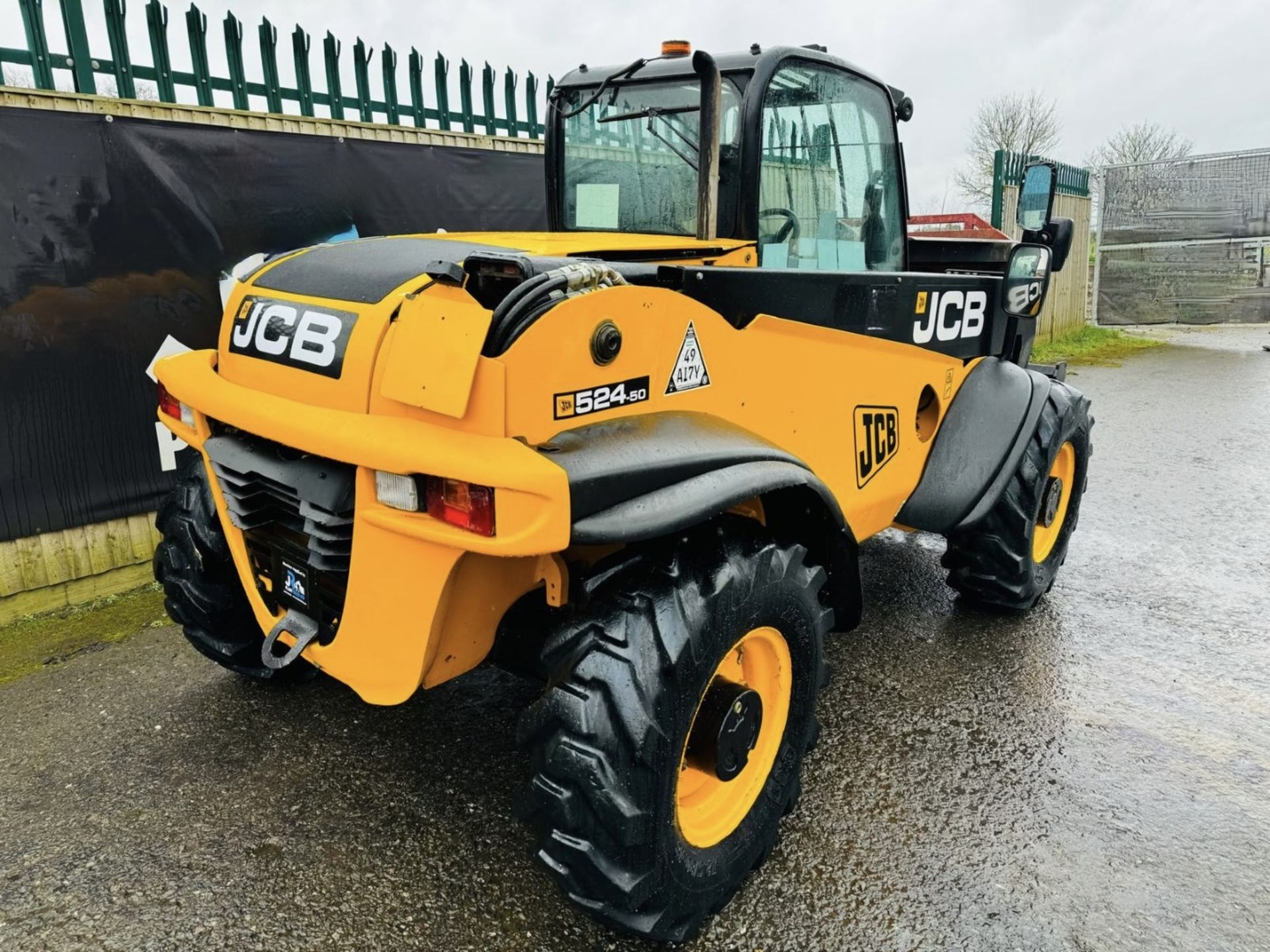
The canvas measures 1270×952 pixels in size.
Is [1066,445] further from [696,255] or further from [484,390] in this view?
[484,390]

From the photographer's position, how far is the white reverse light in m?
1.88

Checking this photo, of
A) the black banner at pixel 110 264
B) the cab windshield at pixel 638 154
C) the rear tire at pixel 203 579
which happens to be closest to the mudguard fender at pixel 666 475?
the cab windshield at pixel 638 154

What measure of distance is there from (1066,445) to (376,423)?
335 cm

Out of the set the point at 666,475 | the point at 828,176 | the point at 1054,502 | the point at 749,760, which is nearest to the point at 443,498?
the point at 666,475

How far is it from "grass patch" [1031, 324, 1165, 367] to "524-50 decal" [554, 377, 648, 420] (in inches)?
401

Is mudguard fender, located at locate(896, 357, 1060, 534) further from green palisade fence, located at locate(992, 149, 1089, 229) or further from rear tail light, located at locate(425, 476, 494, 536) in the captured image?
green palisade fence, located at locate(992, 149, 1089, 229)

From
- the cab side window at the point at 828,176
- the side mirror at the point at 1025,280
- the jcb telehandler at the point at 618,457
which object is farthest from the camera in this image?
the side mirror at the point at 1025,280

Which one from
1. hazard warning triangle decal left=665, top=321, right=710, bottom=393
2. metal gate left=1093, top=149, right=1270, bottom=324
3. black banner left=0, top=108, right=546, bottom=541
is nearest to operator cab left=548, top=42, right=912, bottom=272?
hazard warning triangle decal left=665, top=321, right=710, bottom=393

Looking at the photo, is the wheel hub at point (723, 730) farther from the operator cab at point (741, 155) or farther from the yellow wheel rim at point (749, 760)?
the operator cab at point (741, 155)

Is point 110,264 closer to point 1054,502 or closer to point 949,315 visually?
point 949,315

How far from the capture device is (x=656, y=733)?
1.96m

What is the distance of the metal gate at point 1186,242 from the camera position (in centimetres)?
1382

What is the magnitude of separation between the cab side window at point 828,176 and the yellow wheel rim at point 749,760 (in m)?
1.28

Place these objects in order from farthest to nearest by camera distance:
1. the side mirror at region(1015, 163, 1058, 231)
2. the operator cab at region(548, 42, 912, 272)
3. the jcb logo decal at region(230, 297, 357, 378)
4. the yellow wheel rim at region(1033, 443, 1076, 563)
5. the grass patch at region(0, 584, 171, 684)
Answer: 1. the yellow wheel rim at region(1033, 443, 1076, 563)
2. the grass patch at region(0, 584, 171, 684)
3. the side mirror at region(1015, 163, 1058, 231)
4. the operator cab at region(548, 42, 912, 272)
5. the jcb logo decal at region(230, 297, 357, 378)
